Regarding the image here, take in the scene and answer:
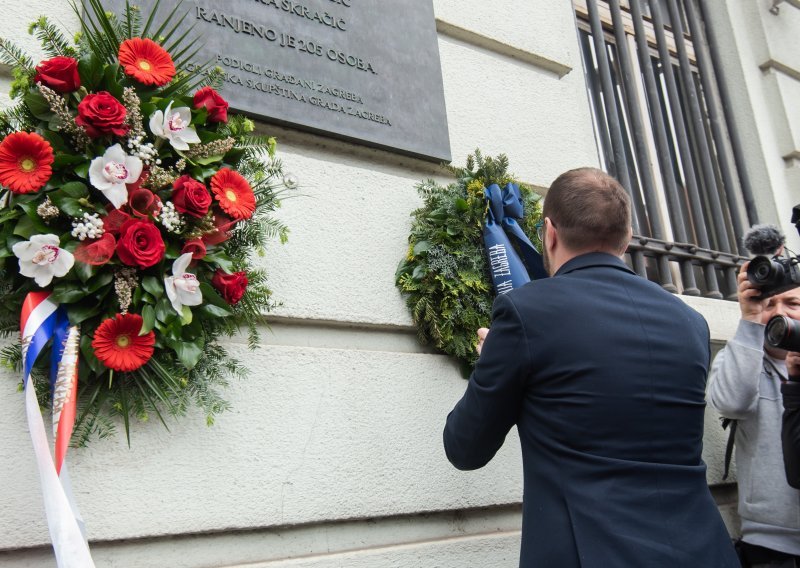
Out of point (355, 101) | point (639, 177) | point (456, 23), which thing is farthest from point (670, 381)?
point (639, 177)

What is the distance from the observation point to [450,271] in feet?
8.55

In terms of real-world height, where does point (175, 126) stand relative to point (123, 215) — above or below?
above

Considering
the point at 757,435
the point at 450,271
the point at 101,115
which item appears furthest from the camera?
the point at 757,435

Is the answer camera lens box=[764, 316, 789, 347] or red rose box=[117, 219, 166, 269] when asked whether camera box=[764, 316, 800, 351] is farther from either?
red rose box=[117, 219, 166, 269]

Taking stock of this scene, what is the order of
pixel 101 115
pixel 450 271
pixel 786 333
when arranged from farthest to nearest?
pixel 450 271 → pixel 786 333 → pixel 101 115

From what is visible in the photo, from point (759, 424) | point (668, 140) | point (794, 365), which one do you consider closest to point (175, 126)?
point (794, 365)

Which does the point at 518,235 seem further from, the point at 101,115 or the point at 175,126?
the point at 101,115

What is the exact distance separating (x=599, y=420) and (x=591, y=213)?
0.56m

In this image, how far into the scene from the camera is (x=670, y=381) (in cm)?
172

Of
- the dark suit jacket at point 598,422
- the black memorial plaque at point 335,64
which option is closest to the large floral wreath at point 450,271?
the black memorial plaque at point 335,64

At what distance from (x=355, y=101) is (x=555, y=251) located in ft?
3.52

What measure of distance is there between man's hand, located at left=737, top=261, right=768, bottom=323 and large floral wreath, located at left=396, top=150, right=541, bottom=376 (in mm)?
910

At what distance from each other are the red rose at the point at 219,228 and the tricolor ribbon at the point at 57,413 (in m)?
0.41

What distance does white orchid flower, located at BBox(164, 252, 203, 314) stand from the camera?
1807 mm
